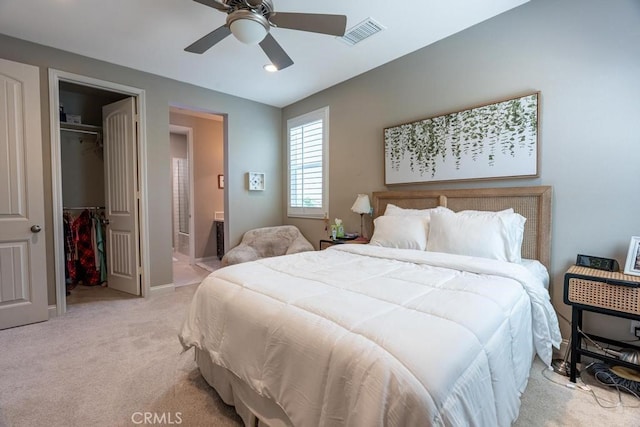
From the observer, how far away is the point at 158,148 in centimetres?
373

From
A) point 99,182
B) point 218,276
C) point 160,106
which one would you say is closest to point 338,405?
point 218,276

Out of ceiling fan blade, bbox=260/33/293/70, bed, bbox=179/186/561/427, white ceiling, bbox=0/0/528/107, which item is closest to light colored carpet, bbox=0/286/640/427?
bed, bbox=179/186/561/427

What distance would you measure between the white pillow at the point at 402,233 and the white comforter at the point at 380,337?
0.56 m

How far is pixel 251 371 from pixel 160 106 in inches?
140

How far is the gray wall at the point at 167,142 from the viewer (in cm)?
301

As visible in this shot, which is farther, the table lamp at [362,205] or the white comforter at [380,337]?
the table lamp at [362,205]

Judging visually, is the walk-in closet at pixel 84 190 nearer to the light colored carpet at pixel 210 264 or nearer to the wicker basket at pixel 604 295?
the light colored carpet at pixel 210 264

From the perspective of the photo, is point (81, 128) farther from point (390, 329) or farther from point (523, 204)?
point (523, 204)

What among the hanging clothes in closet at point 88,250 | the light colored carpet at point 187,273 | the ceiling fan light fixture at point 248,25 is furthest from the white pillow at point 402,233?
the hanging clothes in closet at point 88,250

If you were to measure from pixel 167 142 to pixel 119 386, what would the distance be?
286cm

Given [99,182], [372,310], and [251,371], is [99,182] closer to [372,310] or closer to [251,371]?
[251,371]

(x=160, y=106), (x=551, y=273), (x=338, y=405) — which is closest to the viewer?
(x=338, y=405)

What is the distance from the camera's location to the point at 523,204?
240cm

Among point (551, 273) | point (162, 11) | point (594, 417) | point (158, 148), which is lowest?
point (594, 417)
